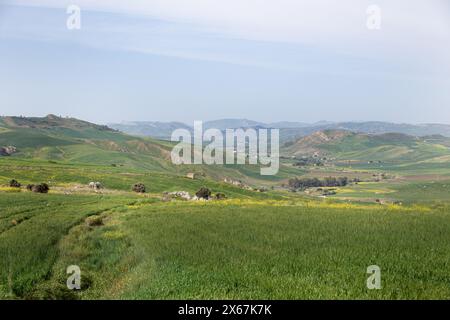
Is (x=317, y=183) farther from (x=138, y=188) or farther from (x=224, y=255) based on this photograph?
(x=224, y=255)

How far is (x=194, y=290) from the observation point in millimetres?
13125

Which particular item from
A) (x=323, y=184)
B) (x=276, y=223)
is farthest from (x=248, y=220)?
(x=323, y=184)

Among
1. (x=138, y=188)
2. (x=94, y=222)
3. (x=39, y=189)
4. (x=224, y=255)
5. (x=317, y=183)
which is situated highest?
(x=224, y=255)

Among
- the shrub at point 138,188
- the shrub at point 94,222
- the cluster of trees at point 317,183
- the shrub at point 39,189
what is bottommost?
the cluster of trees at point 317,183

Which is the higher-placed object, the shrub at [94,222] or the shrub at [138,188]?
the shrub at [94,222]

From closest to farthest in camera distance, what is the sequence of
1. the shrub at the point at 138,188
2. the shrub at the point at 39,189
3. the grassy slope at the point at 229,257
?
1. the grassy slope at the point at 229,257
2. the shrub at the point at 39,189
3. the shrub at the point at 138,188

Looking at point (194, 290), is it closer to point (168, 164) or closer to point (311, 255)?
point (311, 255)

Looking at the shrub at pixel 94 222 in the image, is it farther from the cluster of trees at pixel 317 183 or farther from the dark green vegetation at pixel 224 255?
the cluster of trees at pixel 317 183

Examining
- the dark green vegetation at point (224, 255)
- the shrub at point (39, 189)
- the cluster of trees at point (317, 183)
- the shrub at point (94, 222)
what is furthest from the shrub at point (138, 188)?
the cluster of trees at point (317, 183)

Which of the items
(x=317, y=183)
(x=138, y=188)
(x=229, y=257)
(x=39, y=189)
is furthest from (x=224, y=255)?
(x=317, y=183)

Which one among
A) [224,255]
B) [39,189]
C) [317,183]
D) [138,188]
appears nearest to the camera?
[224,255]

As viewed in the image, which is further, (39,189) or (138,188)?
(138,188)
